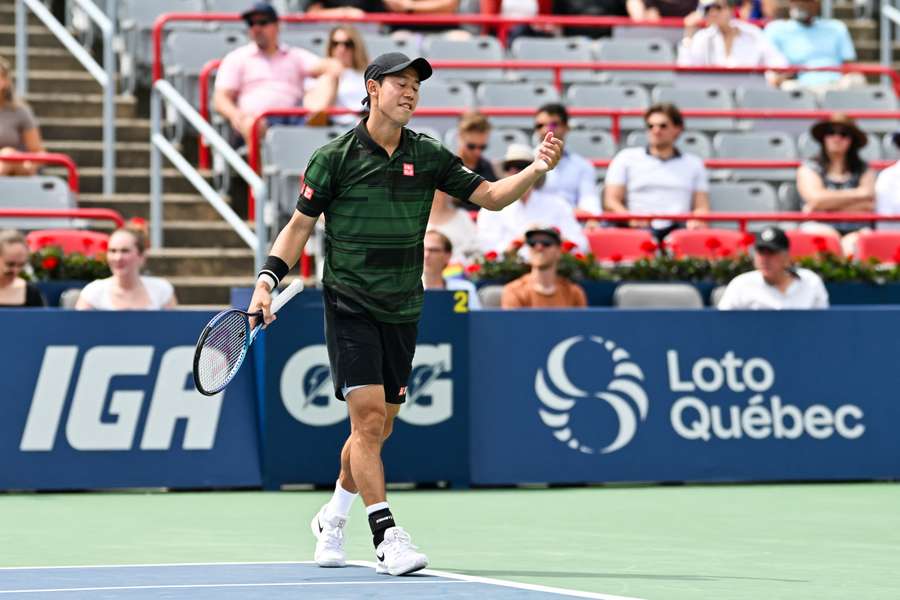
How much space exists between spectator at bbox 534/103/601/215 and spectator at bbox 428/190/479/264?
137cm

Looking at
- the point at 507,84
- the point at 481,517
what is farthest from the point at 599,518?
the point at 507,84

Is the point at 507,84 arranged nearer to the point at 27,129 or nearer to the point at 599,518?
the point at 27,129

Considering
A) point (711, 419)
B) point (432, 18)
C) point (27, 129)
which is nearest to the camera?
point (711, 419)

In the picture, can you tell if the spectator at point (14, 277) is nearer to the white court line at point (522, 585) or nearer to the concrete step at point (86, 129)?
the concrete step at point (86, 129)

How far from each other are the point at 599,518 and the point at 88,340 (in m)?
3.16

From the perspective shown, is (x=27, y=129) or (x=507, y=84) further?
(x=507, y=84)

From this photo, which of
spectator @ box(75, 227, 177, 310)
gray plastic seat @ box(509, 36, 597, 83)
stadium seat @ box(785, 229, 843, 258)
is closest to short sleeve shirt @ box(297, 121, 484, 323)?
spectator @ box(75, 227, 177, 310)

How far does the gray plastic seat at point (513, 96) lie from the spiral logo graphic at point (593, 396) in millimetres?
5387

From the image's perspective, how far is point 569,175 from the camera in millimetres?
14484

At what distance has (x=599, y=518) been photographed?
967 centimetres

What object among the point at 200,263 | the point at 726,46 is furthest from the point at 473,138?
the point at 726,46

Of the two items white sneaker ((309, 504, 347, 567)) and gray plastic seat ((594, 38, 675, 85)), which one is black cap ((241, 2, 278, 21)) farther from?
white sneaker ((309, 504, 347, 567))

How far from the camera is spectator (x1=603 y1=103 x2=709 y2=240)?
14664 millimetres

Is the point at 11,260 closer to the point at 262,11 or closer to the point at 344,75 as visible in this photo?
the point at 262,11
